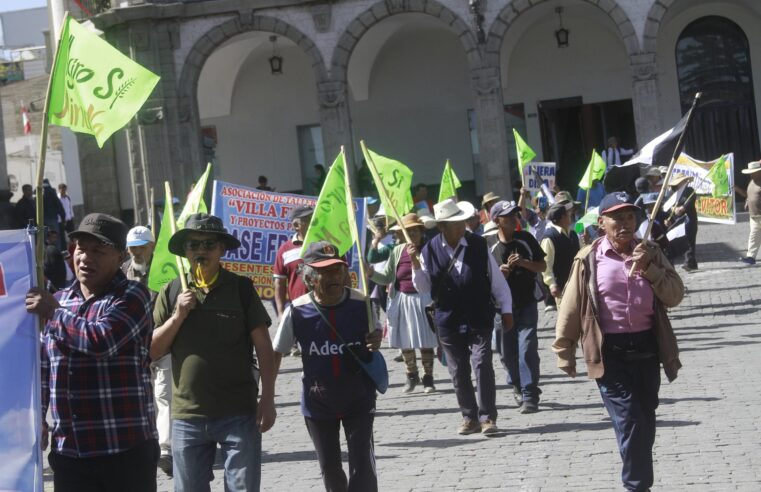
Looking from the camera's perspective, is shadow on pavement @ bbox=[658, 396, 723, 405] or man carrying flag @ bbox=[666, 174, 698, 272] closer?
shadow on pavement @ bbox=[658, 396, 723, 405]

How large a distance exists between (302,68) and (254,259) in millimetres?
19157

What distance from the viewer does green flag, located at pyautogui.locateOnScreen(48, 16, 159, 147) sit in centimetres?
607

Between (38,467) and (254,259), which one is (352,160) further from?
(38,467)

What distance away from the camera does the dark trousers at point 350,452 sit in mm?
6836

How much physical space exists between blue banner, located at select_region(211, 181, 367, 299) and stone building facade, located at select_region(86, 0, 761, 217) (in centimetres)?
1408

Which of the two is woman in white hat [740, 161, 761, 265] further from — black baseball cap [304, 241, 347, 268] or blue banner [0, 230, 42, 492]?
blue banner [0, 230, 42, 492]

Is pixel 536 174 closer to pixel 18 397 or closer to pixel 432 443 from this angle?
Answer: pixel 432 443

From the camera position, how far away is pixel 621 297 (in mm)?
7000

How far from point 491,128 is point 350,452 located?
20910mm

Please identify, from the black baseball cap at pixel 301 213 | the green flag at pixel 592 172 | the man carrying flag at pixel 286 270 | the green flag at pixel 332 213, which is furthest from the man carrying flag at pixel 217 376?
the green flag at pixel 592 172

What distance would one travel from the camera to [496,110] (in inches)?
1077

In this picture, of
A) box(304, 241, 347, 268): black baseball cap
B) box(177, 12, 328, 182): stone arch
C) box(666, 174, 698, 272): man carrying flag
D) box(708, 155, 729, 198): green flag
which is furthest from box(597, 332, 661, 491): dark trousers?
box(177, 12, 328, 182): stone arch

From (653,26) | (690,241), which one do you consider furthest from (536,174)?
(653,26)

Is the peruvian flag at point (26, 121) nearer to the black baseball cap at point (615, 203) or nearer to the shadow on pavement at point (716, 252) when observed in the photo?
the shadow on pavement at point (716, 252)
